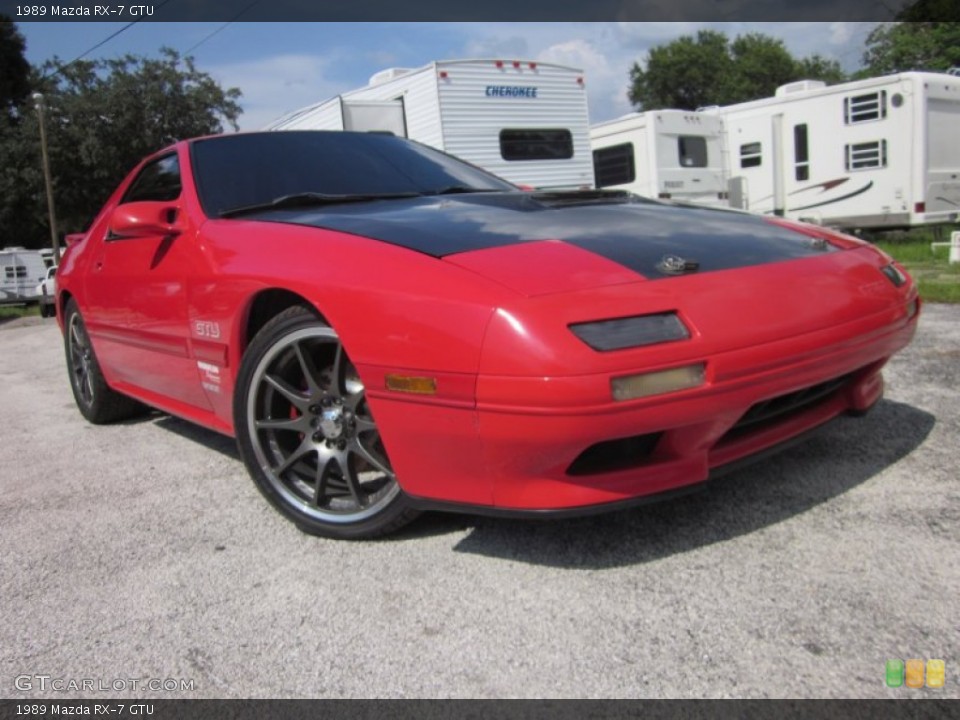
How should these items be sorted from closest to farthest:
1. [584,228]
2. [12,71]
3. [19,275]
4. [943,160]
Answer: [584,228] → [943,160] → [19,275] → [12,71]

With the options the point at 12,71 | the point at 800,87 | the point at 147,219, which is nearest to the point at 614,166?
the point at 800,87

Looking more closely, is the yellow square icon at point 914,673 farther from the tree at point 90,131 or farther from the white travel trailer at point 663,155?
the tree at point 90,131

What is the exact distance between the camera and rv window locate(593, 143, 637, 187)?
13953 millimetres

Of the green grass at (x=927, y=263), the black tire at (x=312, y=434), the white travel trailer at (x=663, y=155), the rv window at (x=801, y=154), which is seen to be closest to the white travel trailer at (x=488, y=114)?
the white travel trailer at (x=663, y=155)

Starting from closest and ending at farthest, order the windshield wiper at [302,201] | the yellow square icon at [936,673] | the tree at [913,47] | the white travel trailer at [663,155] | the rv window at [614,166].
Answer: the yellow square icon at [936,673] → the windshield wiper at [302,201] → the white travel trailer at [663,155] → the rv window at [614,166] → the tree at [913,47]

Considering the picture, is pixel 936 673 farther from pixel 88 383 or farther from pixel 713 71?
pixel 713 71

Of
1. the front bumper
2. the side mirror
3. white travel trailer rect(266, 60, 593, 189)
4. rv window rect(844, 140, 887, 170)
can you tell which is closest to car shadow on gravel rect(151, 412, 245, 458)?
the side mirror

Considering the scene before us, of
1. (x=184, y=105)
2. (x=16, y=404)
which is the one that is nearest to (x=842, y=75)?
(x=184, y=105)

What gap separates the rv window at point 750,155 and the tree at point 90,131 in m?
21.8

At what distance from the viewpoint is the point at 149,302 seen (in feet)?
10.5

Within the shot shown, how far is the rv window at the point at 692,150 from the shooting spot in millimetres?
13961

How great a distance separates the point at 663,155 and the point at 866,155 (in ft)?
10.7

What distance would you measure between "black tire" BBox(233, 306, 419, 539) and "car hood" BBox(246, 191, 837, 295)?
15.8 inches

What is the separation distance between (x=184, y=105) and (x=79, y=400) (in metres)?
29.0
